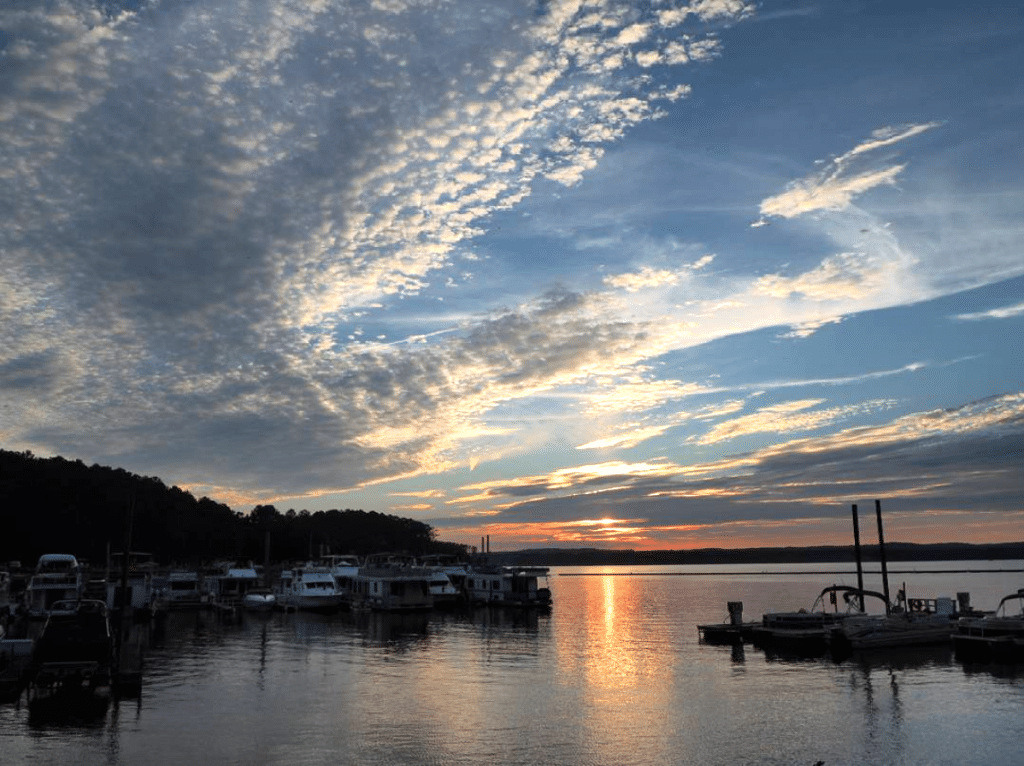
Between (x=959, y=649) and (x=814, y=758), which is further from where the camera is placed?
(x=959, y=649)

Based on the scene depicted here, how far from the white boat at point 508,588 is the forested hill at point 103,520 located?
4769cm

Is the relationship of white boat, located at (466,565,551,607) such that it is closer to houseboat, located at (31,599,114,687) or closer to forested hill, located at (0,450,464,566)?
forested hill, located at (0,450,464,566)

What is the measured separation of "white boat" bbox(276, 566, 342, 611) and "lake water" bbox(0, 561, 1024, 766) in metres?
32.0

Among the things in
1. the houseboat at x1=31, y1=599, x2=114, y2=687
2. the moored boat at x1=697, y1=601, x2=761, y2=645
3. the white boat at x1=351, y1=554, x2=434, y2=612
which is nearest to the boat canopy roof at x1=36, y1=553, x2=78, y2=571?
the white boat at x1=351, y1=554, x2=434, y2=612

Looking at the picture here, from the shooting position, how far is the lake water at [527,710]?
89.1 feet

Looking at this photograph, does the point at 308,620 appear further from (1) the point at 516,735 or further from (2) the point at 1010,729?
(2) the point at 1010,729

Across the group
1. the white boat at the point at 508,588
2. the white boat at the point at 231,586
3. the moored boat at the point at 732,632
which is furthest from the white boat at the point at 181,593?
the moored boat at the point at 732,632

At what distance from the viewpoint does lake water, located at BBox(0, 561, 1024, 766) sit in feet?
89.1

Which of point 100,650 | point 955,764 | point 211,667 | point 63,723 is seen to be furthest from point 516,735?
point 211,667

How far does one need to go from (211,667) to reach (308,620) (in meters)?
36.0

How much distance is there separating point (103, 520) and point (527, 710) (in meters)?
133

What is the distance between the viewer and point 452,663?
4962 cm

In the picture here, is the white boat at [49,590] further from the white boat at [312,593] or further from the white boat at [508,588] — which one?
the white boat at [508,588]

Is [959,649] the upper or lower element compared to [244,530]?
lower
